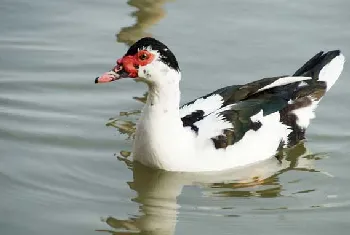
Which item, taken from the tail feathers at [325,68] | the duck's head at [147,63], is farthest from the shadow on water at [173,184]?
the duck's head at [147,63]

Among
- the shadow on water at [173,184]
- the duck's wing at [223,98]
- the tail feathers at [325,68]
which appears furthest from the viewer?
the tail feathers at [325,68]

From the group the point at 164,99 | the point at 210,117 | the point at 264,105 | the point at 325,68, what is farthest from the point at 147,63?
the point at 325,68

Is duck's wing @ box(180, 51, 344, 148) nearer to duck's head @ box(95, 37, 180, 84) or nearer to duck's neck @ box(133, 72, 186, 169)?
duck's neck @ box(133, 72, 186, 169)

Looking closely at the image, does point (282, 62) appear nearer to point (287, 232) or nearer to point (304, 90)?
point (304, 90)

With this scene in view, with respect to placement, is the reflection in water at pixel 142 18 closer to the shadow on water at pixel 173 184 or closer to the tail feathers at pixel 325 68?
the shadow on water at pixel 173 184

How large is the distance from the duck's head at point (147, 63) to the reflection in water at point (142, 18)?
2759mm

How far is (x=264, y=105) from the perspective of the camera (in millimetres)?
8273

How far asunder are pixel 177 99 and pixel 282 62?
2.51 m

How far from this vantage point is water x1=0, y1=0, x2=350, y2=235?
23.4ft

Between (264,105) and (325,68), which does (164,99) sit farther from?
(325,68)

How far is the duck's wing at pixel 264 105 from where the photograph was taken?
7.92 meters

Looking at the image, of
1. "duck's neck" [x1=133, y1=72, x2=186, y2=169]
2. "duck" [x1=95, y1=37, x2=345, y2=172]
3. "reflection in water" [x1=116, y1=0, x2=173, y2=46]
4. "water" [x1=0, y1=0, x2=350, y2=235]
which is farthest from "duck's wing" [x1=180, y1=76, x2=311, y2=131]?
"reflection in water" [x1=116, y1=0, x2=173, y2=46]

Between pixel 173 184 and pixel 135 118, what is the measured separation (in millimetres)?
1338

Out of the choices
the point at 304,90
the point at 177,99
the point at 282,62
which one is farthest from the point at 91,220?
the point at 282,62
